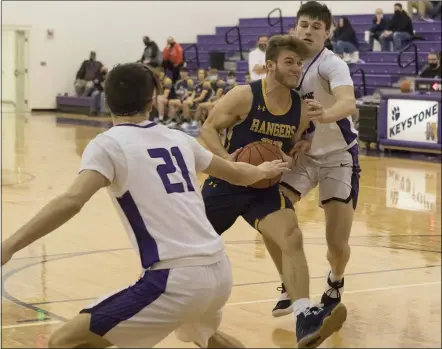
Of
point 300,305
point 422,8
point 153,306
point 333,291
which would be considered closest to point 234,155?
point 300,305

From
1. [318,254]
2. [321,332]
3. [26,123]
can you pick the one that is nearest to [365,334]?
[321,332]

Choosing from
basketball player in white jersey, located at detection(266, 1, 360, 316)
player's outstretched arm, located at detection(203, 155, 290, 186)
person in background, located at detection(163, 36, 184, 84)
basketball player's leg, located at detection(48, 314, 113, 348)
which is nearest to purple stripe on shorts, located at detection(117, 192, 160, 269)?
basketball player's leg, located at detection(48, 314, 113, 348)

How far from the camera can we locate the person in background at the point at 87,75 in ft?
89.5

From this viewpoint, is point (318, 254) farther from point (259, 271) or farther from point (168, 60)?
point (168, 60)

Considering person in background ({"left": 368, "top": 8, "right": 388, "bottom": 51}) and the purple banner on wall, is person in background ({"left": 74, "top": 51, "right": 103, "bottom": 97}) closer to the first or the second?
person in background ({"left": 368, "top": 8, "right": 388, "bottom": 51})

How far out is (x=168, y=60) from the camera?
2464 centimetres

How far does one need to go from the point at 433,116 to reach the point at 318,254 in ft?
26.9

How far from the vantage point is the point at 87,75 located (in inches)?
1088

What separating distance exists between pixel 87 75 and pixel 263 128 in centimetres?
2292

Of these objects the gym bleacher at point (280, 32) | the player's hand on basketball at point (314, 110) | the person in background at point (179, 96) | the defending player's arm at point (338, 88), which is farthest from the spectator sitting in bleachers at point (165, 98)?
the player's hand on basketball at point (314, 110)

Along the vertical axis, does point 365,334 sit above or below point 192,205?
below

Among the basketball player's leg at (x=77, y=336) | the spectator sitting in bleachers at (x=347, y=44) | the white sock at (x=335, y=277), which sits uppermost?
the spectator sitting in bleachers at (x=347, y=44)

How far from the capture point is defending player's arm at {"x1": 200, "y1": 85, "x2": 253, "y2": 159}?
527 cm

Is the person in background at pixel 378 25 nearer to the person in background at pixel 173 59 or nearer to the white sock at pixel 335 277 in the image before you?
the person in background at pixel 173 59
